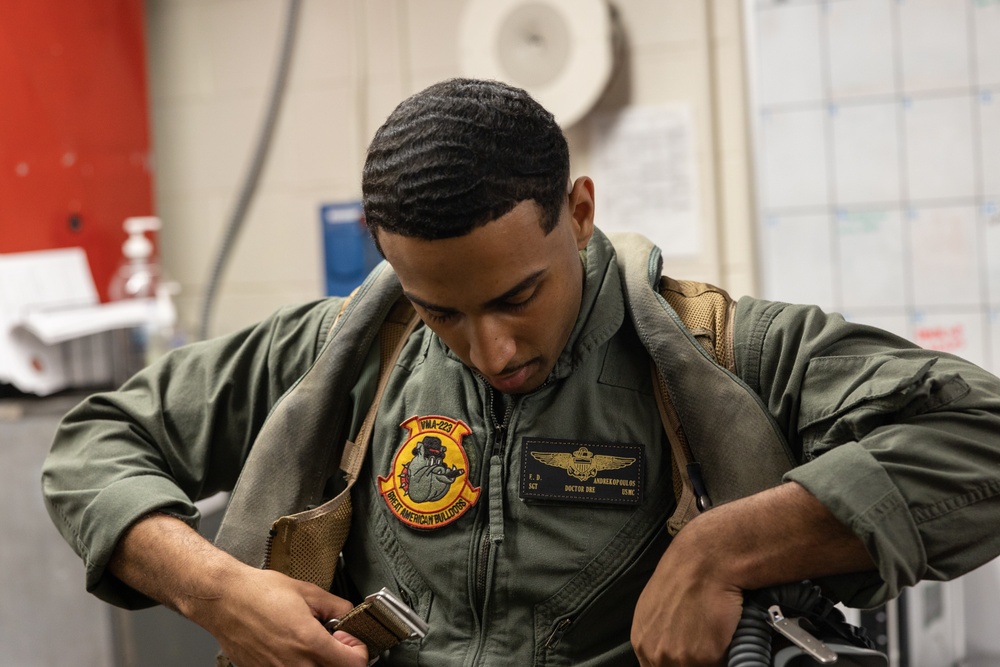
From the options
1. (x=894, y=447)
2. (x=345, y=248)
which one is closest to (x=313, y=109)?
(x=345, y=248)

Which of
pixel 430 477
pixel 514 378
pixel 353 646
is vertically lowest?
pixel 353 646

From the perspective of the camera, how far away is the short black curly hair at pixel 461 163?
1037 millimetres

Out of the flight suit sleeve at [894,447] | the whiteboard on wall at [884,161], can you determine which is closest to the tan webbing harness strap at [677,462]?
the flight suit sleeve at [894,447]

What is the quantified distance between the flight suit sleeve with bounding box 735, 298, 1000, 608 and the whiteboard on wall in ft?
3.91

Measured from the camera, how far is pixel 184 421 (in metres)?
1.33

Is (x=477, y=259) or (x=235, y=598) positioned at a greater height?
(x=477, y=259)

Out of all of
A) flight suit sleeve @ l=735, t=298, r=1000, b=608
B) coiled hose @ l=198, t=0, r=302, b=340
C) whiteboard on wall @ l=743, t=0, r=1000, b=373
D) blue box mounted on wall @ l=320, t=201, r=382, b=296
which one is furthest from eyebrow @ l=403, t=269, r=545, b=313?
coiled hose @ l=198, t=0, r=302, b=340

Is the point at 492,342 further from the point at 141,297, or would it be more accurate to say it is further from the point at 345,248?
the point at 141,297

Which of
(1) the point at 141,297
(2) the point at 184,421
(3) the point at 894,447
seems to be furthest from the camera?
(1) the point at 141,297

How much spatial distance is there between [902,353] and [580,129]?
58.7 inches

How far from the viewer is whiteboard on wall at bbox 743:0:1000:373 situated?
215 cm

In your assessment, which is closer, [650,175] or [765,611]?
[765,611]

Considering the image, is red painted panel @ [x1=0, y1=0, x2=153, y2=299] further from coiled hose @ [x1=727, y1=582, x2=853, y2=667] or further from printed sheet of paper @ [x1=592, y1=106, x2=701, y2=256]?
coiled hose @ [x1=727, y1=582, x2=853, y2=667]

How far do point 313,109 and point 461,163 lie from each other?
71.0 inches
